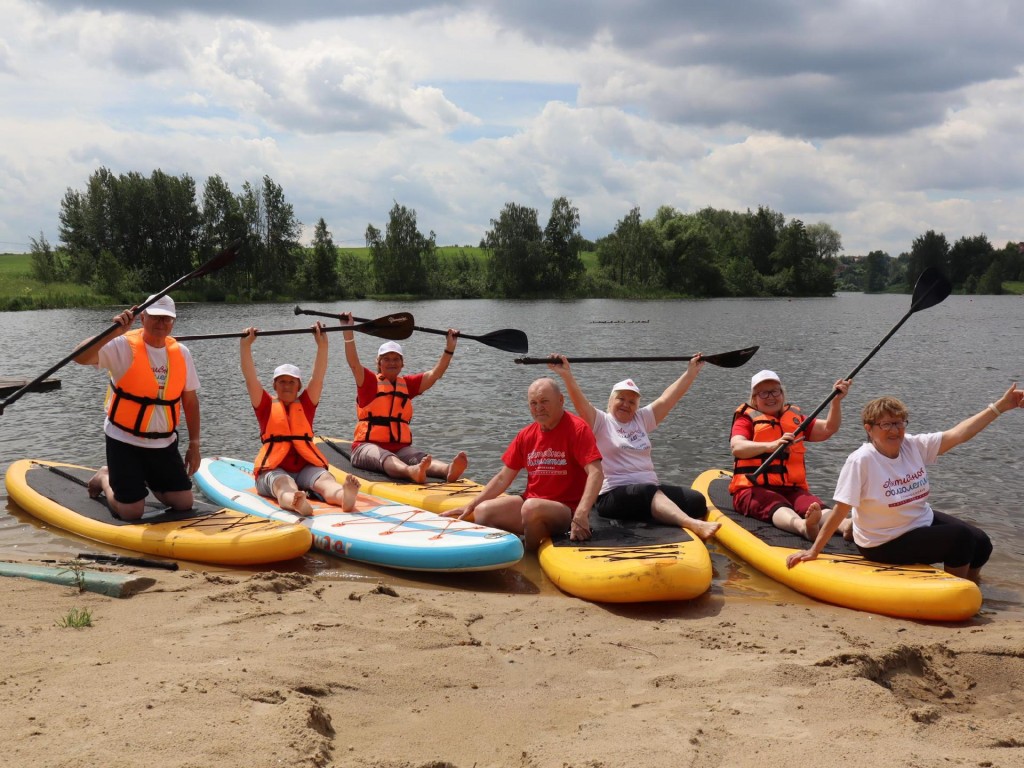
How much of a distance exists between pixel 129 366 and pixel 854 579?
15.5 ft

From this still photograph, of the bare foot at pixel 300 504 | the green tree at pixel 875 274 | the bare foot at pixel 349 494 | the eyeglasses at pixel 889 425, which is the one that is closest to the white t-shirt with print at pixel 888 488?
the eyeglasses at pixel 889 425

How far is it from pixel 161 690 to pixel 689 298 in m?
57.8

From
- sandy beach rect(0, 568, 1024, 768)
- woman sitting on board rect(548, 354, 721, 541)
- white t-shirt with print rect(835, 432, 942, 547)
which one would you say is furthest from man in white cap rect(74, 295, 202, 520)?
white t-shirt with print rect(835, 432, 942, 547)

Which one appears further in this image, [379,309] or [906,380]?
[379,309]

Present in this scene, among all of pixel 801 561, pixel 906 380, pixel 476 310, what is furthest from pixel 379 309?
pixel 801 561

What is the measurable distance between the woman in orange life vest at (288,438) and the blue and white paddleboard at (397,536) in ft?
0.41

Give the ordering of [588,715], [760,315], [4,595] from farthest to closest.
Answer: [760,315] < [4,595] < [588,715]

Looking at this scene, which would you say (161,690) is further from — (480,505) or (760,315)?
(760,315)

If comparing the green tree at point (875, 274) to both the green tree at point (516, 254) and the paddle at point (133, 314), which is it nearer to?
the green tree at point (516, 254)

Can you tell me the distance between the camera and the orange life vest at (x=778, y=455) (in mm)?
5973

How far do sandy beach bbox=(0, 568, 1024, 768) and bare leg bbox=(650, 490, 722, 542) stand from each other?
2.66 feet

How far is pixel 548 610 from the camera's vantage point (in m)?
4.74

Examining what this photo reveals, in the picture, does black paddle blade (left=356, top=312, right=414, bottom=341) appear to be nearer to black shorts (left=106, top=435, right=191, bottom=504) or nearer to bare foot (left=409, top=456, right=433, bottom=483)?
bare foot (left=409, top=456, right=433, bottom=483)

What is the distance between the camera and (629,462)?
6.02 meters
